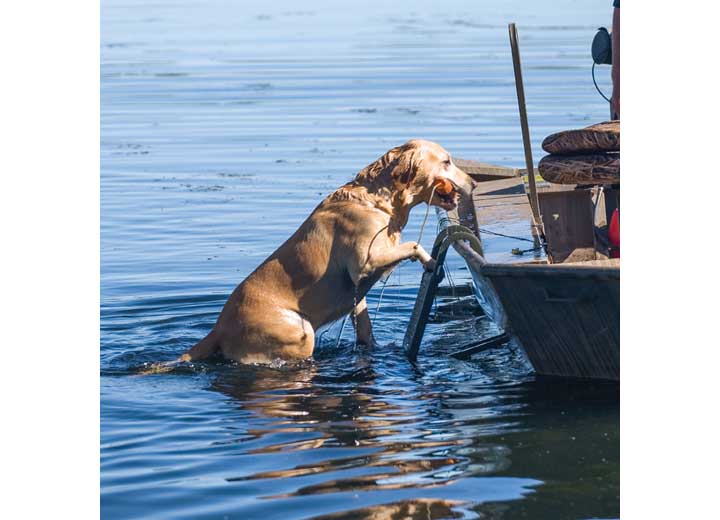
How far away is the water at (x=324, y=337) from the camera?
6520 millimetres

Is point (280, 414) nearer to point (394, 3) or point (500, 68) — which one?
point (500, 68)

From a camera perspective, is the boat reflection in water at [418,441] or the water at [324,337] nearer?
the boat reflection in water at [418,441]

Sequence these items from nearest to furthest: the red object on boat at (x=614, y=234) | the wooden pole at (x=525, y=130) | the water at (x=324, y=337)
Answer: the water at (x=324, y=337) → the wooden pole at (x=525, y=130) → the red object on boat at (x=614, y=234)

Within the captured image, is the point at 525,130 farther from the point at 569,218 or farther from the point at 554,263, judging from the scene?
the point at 569,218

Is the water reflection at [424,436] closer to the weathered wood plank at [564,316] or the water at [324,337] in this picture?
the water at [324,337]

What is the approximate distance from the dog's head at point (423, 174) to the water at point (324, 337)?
569 millimetres

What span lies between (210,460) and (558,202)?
3861 millimetres

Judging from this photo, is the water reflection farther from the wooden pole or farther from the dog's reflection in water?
the wooden pole

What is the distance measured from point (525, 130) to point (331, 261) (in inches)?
64.2

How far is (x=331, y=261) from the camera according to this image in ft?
29.6

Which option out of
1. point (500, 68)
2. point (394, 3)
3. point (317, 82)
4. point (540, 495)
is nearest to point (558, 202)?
point (540, 495)

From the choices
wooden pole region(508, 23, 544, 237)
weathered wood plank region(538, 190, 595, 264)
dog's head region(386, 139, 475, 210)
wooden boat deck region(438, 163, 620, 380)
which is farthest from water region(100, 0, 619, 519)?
weathered wood plank region(538, 190, 595, 264)

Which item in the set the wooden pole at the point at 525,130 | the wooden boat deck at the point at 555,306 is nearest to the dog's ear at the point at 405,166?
the wooden boat deck at the point at 555,306

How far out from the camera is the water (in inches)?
257
